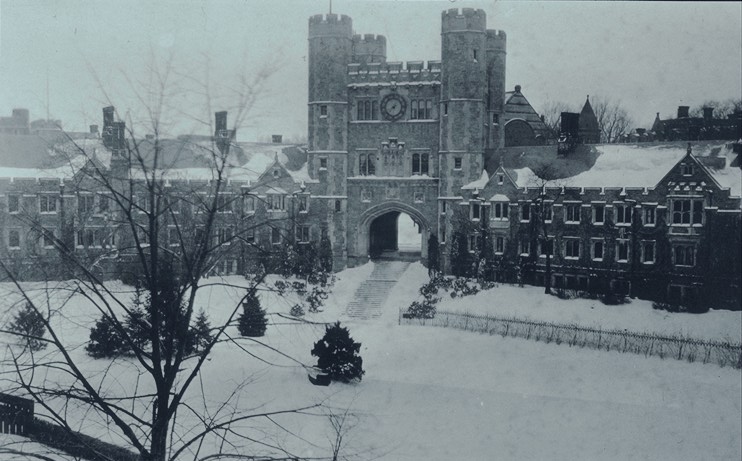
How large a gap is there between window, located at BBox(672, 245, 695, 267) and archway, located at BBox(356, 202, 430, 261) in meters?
7.37

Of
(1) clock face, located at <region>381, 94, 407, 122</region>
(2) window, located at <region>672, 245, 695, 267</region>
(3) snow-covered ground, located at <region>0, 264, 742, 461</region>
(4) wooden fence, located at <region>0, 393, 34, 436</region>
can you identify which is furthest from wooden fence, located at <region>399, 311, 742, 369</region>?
(4) wooden fence, located at <region>0, 393, 34, 436</region>

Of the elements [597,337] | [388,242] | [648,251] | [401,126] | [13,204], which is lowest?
[597,337]

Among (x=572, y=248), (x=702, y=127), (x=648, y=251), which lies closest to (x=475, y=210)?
(x=572, y=248)

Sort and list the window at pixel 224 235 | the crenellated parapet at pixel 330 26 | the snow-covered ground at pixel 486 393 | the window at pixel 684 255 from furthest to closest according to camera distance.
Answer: the crenellated parapet at pixel 330 26
the window at pixel 684 255
the snow-covered ground at pixel 486 393
the window at pixel 224 235

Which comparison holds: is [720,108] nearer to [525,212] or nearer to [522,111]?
[525,212]

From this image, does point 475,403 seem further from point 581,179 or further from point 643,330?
point 581,179

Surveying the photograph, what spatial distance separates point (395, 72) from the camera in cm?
2356

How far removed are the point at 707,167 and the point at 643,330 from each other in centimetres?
588

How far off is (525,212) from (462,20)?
6.93 meters

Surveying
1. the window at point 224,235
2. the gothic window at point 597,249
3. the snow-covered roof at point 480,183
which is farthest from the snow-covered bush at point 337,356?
the snow-covered roof at point 480,183

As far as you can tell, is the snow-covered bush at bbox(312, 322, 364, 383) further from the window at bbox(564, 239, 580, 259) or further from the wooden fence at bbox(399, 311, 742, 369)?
the window at bbox(564, 239, 580, 259)

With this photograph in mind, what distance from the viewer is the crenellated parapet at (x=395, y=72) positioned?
2289 cm

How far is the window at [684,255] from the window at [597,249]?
2439 millimetres

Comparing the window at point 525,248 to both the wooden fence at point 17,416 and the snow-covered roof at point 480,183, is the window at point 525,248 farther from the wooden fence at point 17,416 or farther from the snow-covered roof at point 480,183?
the wooden fence at point 17,416
